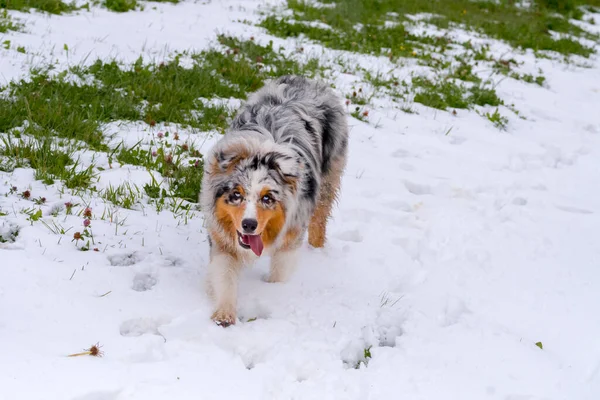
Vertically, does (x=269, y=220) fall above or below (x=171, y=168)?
above

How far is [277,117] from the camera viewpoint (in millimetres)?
4344

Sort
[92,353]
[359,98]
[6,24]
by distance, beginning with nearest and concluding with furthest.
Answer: [92,353] < [6,24] < [359,98]

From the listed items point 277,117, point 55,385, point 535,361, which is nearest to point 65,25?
point 277,117

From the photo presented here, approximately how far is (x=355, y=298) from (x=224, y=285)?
112 cm

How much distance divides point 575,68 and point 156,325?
11.7 m

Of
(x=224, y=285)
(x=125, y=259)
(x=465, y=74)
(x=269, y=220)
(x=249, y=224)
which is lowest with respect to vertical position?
(x=125, y=259)

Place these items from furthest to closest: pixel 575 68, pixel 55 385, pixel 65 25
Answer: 1. pixel 575 68
2. pixel 65 25
3. pixel 55 385

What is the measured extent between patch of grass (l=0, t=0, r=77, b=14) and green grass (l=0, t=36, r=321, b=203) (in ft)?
8.52

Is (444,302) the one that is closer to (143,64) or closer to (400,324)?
(400,324)

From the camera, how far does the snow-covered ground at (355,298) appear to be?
3.17 m

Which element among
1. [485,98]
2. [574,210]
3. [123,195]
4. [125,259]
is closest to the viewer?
[125,259]

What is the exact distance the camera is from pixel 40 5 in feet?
29.7

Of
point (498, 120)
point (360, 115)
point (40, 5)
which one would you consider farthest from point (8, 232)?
point (498, 120)

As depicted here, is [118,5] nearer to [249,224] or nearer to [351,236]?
[351,236]
